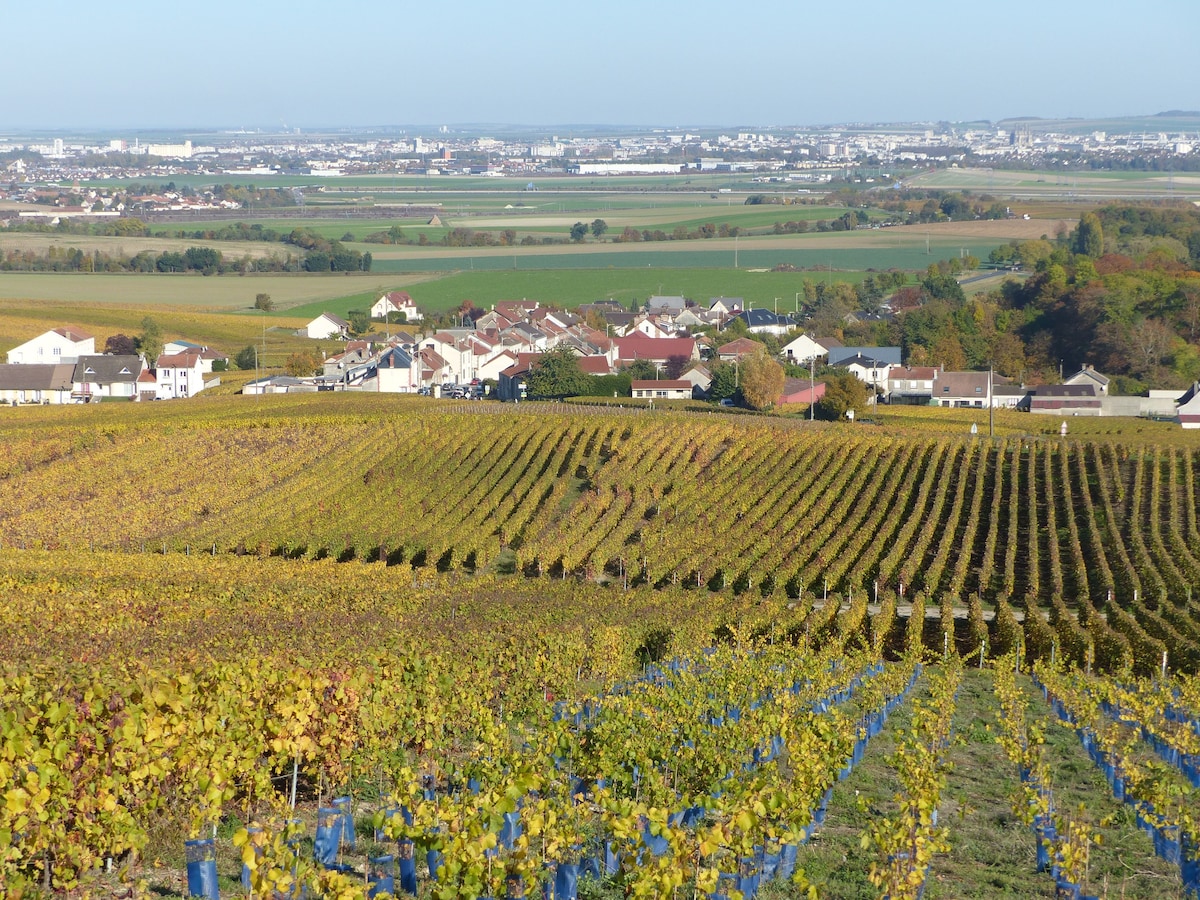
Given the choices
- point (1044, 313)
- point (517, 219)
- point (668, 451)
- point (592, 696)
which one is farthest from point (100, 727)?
point (517, 219)

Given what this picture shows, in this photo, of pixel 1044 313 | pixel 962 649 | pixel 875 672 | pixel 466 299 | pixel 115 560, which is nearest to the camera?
pixel 875 672

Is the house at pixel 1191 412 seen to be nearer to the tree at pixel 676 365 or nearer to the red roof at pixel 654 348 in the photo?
the tree at pixel 676 365

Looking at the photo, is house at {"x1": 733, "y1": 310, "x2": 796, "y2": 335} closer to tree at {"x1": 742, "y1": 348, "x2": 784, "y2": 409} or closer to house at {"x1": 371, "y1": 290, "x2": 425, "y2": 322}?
house at {"x1": 371, "y1": 290, "x2": 425, "y2": 322}

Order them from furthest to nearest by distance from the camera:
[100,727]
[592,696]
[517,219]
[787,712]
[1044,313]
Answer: [517,219] < [1044,313] < [592,696] < [787,712] < [100,727]

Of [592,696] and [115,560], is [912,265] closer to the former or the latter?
[115,560]

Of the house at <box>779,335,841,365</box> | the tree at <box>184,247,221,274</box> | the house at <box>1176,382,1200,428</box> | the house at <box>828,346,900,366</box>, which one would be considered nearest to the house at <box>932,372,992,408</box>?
the house at <box>828,346,900,366</box>
